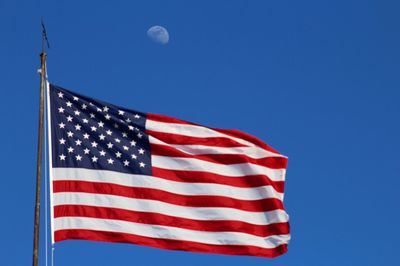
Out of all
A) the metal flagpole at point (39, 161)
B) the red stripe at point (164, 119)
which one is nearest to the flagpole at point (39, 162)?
the metal flagpole at point (39, 161)

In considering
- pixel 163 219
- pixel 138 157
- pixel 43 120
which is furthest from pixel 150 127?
pixel 43 120

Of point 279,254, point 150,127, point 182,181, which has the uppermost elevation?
point 150,127

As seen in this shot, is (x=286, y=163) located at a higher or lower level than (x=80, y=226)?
higher

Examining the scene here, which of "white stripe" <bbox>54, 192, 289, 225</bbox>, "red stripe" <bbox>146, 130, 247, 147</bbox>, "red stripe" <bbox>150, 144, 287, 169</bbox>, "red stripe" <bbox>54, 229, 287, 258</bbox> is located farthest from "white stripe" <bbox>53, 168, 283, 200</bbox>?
"red stripe" <bbox>54, 229, 287, 258</bbox>

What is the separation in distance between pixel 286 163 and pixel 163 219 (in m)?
4.09

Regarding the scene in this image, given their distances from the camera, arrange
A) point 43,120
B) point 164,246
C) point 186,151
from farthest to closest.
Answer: point 186,151, point 164,246, point 43,120

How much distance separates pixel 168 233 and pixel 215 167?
243 cm

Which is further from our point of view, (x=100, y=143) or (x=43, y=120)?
(x=100, y=143)

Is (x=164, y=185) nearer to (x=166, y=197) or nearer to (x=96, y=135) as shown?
(x=166, y=197)

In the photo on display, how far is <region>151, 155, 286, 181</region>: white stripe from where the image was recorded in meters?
21.6

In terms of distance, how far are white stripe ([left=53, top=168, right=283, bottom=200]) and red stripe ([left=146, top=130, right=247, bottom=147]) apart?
43.9 inches

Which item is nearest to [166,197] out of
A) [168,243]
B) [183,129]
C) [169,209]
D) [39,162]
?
[169,209]

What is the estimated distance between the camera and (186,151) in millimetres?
22172

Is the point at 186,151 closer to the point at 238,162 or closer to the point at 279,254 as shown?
the point at 238,162
